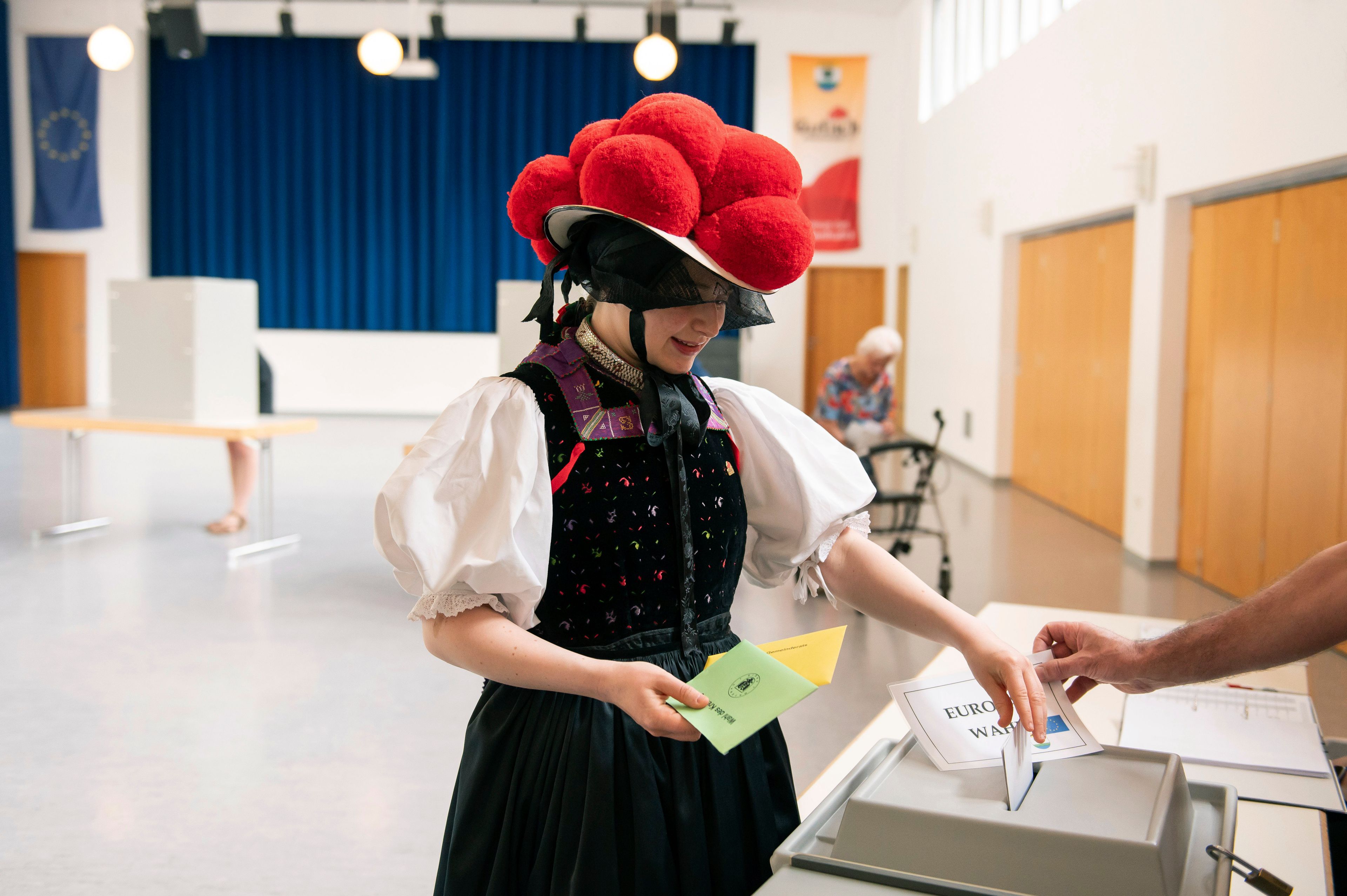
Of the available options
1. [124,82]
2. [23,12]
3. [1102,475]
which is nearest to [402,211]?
[124,82]

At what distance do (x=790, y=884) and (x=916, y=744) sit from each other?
0.24m

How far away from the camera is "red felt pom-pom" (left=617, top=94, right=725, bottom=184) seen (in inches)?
43.6

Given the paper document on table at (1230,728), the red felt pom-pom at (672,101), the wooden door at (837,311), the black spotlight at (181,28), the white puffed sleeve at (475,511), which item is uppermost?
the black spotlight at (181,28)

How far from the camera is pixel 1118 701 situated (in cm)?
181

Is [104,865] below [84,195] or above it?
below

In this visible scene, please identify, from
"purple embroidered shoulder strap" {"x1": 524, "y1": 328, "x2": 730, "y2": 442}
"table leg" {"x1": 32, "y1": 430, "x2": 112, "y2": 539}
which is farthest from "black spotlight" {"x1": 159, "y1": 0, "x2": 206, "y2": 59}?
"purple embroidered shoulder strap" {"x1": 524, "y1": 328, "x2": 730, "y2": 442}

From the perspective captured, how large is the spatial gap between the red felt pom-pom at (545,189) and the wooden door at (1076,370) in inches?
233

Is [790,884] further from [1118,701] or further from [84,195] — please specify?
[84,195]

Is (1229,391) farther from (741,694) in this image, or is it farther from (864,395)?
(741,694)

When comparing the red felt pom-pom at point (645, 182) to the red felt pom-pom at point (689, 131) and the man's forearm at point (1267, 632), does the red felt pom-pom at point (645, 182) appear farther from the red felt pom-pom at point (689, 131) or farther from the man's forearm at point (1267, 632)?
the man's forearm at point (1267, 632)

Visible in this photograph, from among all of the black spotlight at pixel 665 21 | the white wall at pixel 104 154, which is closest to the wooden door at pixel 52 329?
the white wall at pixel 104 154

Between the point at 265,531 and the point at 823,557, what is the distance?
17.8ft

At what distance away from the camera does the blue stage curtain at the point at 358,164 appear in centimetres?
1331

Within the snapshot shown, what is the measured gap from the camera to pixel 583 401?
47.1 inches
